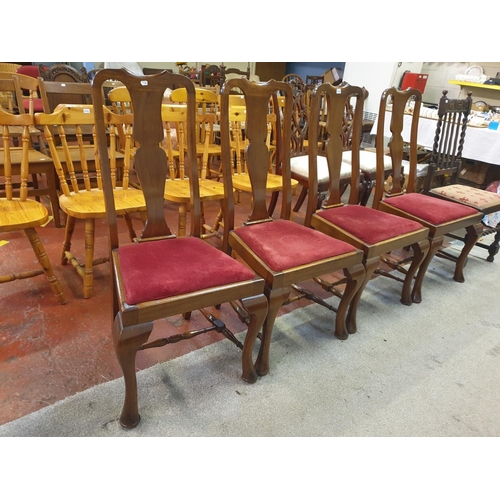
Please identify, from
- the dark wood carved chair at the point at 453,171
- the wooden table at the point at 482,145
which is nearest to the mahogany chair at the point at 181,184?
the dark wood carved chair at the point at 453,171

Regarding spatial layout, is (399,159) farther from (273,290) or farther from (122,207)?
(122,207)

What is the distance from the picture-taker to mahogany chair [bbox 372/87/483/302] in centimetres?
206

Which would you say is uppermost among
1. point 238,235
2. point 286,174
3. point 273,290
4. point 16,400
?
point 286,174

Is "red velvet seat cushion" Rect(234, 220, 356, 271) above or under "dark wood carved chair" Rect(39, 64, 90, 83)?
under

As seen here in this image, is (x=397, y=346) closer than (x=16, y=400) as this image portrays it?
No

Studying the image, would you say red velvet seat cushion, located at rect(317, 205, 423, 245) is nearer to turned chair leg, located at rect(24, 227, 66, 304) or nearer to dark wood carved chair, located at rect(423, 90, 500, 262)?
dark wood carved chair, located at rect(423, 90, 500, 262)

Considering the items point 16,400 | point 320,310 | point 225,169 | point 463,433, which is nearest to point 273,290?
point 225,169

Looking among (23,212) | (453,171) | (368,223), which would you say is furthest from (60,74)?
(453,171)

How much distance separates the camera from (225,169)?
5.21ft

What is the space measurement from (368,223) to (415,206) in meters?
0.53

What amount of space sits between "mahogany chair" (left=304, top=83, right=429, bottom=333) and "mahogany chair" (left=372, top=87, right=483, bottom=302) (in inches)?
4.3

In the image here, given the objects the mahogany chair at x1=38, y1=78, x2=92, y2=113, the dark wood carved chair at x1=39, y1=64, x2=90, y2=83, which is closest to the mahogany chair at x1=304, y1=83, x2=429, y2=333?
the mahogany chair at x1=38, y1=78, x2=92, y2=113

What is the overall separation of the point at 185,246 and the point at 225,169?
426 mm

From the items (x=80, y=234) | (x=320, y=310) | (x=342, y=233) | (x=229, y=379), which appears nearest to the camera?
(x=229, y=379)
